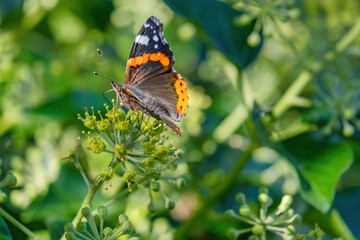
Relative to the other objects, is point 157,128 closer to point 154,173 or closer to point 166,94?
point 154,173

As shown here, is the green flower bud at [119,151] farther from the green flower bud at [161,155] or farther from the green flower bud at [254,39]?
the green flower bud at [254,39]

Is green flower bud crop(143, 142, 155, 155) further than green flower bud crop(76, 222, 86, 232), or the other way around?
green flower bud crop(143, 142, 155, 155)

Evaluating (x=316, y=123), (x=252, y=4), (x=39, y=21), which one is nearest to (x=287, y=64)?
(x=316, y=123)

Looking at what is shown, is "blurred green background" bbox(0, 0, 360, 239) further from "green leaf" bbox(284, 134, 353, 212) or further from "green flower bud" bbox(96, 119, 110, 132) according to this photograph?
"green flower bud" bbox(96, 119, 110, 132)

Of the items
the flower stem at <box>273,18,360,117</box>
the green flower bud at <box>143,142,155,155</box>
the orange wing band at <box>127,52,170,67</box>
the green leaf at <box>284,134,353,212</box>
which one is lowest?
the green leaf at <box>284,134,353,212</box>

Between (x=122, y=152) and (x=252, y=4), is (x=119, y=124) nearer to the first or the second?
(x=122, y=152)

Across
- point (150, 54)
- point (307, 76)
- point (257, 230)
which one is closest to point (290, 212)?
point (257, 230)

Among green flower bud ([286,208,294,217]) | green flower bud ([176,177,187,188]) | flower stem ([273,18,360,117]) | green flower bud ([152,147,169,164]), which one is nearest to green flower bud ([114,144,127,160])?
green flower bud ([152,147,169,164])
